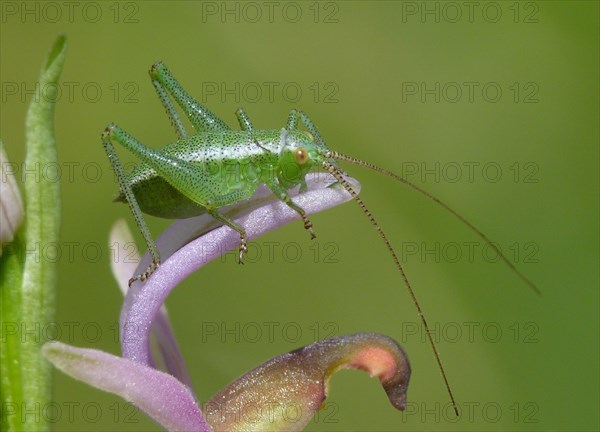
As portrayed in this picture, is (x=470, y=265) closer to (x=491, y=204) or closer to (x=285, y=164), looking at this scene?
(x=491, y=204)

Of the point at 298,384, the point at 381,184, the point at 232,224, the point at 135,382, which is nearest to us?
the point at 135,382

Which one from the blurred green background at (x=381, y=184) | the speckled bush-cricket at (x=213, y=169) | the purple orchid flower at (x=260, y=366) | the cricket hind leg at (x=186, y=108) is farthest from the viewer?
the blurred green background at (x=381, y=184)

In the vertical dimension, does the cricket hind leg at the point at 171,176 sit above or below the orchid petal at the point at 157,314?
above

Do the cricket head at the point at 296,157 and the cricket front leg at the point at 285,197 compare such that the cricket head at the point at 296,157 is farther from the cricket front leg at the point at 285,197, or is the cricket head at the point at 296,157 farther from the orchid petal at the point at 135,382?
the orchid petal at the point at 135,382

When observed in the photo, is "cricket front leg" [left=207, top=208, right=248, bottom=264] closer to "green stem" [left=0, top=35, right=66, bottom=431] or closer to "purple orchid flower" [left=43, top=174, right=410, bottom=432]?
"purple orchid flower" [left=43, top=174, right=410, bottom=432]

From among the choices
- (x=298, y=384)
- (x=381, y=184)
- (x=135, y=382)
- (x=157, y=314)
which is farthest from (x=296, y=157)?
(x=381, y=184)

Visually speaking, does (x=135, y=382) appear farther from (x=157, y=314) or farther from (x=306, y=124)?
(x=306, y=124)

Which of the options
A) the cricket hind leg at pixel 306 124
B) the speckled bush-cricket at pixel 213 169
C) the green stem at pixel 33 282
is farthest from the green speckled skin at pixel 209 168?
the green stem at pixel 33 282
